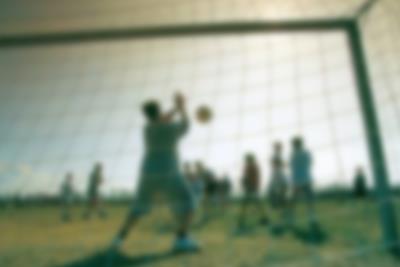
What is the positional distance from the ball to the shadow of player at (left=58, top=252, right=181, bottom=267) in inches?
52.0

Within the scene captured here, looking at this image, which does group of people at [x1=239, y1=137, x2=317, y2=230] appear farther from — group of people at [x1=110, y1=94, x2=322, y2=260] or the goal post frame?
group of people at [x1=110, y1=94, x2=322, y2=260]

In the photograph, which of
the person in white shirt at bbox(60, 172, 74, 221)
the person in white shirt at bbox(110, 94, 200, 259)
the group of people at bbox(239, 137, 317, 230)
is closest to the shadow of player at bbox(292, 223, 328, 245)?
the group of people at bbox(239, 137, 317, 230)

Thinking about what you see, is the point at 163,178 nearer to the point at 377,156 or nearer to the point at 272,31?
the point at 272,31

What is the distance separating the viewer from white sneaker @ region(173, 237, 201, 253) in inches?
163

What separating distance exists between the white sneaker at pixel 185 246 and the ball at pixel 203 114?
1.16m

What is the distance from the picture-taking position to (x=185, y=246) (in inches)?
163

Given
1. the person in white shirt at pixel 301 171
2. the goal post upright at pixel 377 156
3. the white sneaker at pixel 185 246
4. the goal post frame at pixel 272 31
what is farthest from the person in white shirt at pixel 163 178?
the person in white shirt at pixel 301 171

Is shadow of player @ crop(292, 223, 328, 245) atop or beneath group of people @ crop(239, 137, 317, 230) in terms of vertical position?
beneath

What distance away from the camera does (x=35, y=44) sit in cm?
429

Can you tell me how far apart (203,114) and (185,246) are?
130cm

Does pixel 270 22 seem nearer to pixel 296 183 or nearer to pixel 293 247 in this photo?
pixel 293 247

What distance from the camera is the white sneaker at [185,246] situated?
414 cm

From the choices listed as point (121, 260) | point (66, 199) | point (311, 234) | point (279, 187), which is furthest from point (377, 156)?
point (66, 199)

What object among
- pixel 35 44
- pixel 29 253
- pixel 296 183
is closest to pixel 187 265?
pixel 29 253
